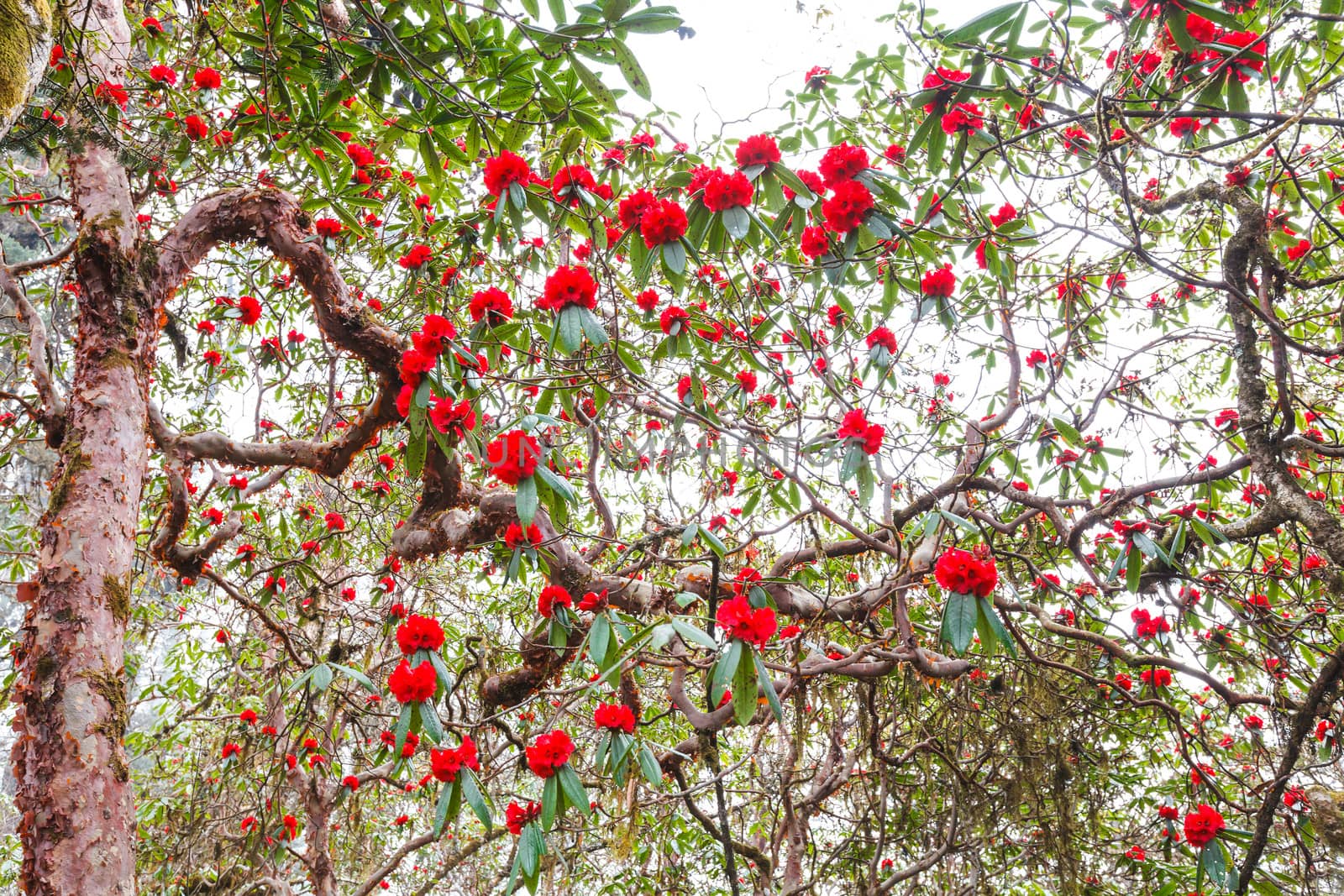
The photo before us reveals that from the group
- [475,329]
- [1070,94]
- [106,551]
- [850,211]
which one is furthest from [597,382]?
[1070,94]

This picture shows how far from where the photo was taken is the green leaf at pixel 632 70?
1.19 meters

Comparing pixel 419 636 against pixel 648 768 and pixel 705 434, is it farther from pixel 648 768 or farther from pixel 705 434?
pixel 705 434

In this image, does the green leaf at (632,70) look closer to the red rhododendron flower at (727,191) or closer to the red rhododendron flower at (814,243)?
the red rhododendron flower at (727,191)

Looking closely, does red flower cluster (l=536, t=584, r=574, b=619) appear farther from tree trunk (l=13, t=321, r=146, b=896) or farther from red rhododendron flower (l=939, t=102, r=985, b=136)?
red rhododendron flower (l=939, t=102, r=985, b=136)

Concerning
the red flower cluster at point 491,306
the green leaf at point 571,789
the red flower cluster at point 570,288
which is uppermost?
the red flower cluster at point 491,306

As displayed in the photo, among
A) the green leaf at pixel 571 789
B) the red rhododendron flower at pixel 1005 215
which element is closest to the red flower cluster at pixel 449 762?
the green leaf at pixel 571 789

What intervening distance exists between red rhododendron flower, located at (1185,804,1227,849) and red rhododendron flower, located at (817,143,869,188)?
1660 millimetres

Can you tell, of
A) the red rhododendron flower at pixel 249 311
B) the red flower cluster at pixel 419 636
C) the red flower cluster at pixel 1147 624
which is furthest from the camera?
the red rhododendron flower at pixel 249 311

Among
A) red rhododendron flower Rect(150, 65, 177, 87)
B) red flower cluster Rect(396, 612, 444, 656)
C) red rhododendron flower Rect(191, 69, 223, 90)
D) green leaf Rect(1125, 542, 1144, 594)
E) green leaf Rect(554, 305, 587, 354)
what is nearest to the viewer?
green leaf Rect(554, 305, 587, 354)

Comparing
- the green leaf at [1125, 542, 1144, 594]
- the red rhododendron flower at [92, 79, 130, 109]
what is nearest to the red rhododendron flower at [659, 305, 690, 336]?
the green leaf at [1125, 542, 1144, 594]

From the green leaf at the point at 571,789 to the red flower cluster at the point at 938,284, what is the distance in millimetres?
1346

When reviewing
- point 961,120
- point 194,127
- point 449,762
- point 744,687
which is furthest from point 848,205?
point 194,127

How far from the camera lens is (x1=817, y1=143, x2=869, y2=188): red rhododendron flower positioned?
4.60 ft

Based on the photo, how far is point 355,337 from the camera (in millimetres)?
2148
